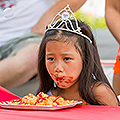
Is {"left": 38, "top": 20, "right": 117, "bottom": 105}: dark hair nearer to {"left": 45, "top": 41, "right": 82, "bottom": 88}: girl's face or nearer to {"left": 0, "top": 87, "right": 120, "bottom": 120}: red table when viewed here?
{"left": 45, "top": 41, "right": 82, "bottom": 88}: girl's face

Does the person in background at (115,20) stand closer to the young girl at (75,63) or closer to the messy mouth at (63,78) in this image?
the young girl at (75,63)

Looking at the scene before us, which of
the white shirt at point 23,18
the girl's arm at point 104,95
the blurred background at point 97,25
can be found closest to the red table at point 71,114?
the girl's arm at point 104,95

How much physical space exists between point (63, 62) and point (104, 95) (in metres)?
0.20

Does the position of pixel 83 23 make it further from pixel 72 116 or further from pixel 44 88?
pixel 72 116

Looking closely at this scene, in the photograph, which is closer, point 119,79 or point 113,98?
point 113,98

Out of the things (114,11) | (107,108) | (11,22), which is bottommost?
(107,108)

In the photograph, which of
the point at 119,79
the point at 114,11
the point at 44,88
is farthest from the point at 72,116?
the point at 114,11

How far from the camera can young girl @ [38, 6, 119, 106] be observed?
3.32ft

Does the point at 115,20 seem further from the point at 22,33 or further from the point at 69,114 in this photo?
the point at 69,114

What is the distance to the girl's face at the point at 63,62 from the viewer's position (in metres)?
1.00

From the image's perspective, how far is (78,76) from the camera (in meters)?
1.07

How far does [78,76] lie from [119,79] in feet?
1.85

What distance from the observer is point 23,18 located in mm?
1873

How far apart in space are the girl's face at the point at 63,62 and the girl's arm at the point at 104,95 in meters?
0.10
